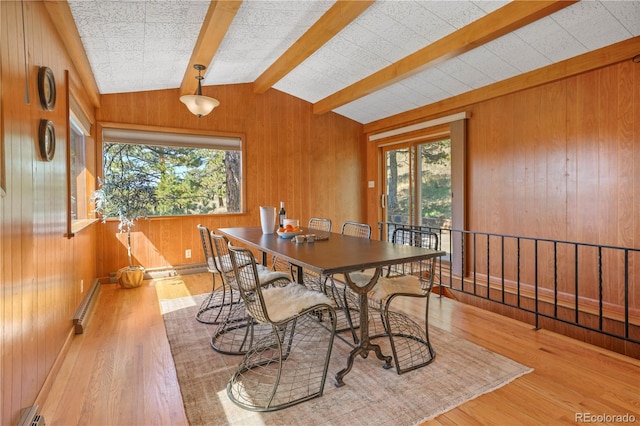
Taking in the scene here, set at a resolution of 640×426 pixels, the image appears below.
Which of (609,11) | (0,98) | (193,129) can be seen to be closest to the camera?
(0,98)

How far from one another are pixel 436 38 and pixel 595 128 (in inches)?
71.2

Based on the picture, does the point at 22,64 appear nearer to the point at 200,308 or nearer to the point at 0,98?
the point at 0,98

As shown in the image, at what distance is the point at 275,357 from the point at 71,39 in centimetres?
286

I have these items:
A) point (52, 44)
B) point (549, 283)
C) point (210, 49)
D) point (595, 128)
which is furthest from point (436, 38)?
point (52, 44)

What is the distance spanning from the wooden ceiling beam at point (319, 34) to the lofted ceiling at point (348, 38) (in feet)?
0.04

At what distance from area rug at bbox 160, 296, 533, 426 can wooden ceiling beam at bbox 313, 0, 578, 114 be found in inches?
100

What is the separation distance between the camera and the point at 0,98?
1.39 meters

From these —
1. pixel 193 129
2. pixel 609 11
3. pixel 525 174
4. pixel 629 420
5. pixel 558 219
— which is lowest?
pixel 629 420

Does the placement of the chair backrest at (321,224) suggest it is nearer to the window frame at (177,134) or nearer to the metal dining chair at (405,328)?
the metal dining chair at (405,328)

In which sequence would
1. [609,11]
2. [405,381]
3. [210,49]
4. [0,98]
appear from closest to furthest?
[0,98] → [405,381] → [609,11] → [210,49]

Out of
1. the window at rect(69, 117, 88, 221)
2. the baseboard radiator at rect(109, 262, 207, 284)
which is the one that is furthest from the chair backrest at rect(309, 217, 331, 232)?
the window at rect(69, 117, 88, 221)

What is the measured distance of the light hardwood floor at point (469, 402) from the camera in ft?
5.73

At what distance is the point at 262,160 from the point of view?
17.9ft

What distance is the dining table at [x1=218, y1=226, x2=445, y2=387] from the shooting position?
6.03 feet
